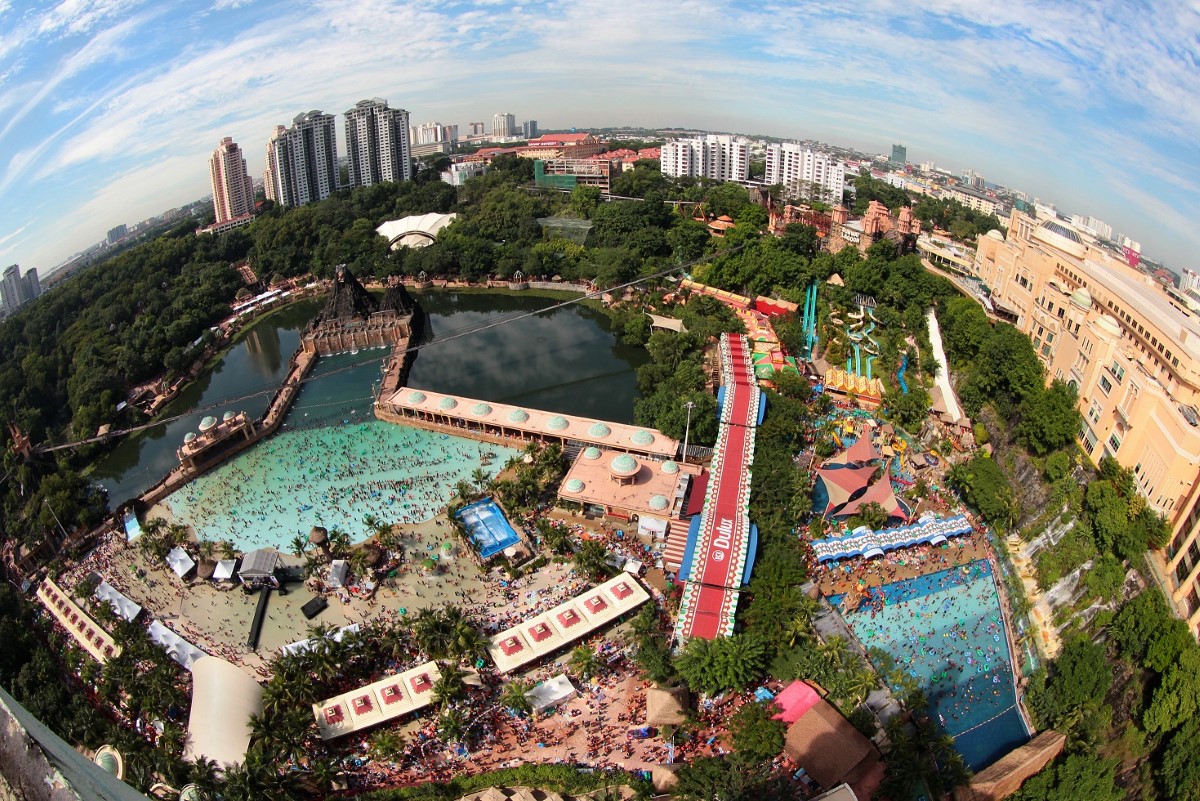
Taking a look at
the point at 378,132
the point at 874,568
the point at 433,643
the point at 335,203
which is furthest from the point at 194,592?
the point at 378,132

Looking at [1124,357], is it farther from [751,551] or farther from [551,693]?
[551,693]

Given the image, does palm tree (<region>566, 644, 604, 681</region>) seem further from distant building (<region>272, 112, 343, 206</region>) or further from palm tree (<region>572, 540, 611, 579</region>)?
distant building (<region>272, 112, 343, 206</region>)

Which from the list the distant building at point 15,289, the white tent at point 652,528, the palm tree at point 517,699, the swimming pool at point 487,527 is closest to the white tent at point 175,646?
the swimming pool at point 487,527

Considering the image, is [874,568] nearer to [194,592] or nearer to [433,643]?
[433,643]


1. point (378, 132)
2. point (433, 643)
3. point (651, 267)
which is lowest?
point (433, 643)

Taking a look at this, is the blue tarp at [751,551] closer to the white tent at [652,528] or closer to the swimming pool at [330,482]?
the white tent at [652,528]

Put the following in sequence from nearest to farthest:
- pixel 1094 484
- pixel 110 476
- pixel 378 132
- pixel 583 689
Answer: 1. pixel 583 689
2. pixel 1094 484
3. pixel 110 476
4. pixel 378 132
